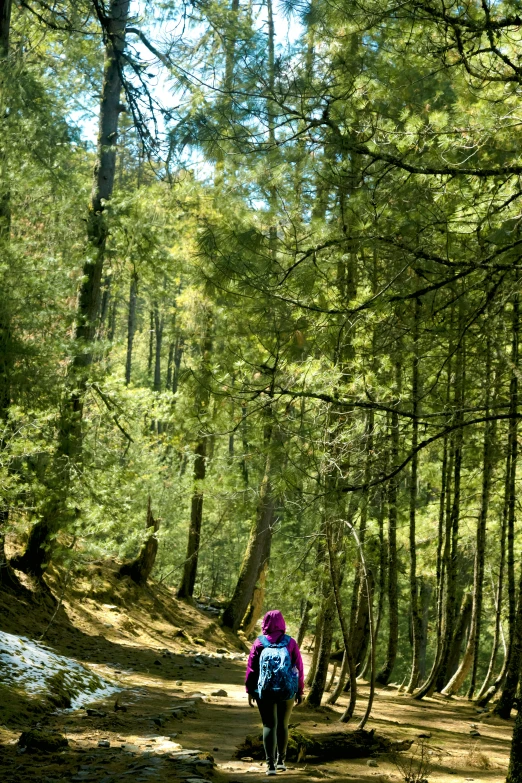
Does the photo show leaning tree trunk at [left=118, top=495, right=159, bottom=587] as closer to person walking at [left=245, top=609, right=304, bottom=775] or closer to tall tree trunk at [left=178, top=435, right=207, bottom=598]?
tall tree trunk at [left=178, top=435, right=207, bottom=598]

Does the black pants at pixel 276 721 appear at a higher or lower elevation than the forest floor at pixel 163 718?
higher

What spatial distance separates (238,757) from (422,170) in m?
5.37

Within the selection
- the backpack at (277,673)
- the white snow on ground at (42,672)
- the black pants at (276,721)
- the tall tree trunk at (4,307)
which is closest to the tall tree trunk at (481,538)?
the backpack at (277,673)

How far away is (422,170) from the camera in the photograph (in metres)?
5.25

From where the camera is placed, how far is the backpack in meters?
6.11

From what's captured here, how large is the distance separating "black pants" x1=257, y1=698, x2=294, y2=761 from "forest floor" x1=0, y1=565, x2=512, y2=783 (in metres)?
0.26

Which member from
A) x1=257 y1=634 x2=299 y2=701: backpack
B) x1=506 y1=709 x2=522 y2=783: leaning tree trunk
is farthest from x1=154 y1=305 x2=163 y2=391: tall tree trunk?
x1=506 y1=709 x2=522 y2=783: leaning tree trunk

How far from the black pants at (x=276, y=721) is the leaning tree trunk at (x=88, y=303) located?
512 cm

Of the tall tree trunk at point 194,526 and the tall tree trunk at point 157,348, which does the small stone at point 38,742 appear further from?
the tall tree trunk at point 157,348

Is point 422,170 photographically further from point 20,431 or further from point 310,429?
point 20,431

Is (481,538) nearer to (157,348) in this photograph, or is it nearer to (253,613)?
(253,613)

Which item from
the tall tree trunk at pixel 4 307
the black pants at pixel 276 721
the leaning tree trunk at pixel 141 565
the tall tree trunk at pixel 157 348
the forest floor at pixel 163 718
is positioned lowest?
the forest floor at pixel 163 718

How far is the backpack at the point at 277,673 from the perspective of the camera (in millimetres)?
6113

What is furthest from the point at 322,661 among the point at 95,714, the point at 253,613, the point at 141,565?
the point at 253,613
